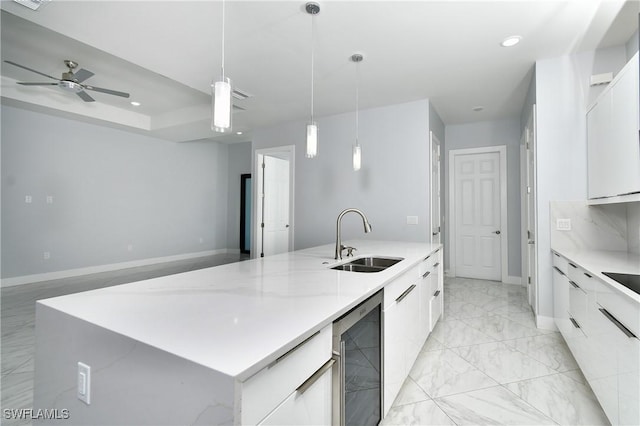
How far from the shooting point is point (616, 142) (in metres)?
2.14

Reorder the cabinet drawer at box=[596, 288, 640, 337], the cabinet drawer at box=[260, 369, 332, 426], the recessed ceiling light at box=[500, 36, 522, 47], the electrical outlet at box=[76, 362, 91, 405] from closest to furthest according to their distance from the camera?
the cabinet drawer at box=[260, 369, 332, 426], the electrical outlet at box=[76, 362, 91, 405], the cabinet drawer at box=[596, 288, 640, 337], the recessed ceiling light at box=[500, 36, 522, 47]

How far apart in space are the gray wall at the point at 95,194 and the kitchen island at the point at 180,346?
5027 millimetres

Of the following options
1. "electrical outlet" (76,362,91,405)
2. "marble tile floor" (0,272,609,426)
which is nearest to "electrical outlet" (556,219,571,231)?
"marble tile floor" (0,272,609,426)

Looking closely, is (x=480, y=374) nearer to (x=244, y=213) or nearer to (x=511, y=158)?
(x=511, y=158)

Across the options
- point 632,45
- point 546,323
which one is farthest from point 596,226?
point 632,45

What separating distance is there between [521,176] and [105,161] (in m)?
7.14

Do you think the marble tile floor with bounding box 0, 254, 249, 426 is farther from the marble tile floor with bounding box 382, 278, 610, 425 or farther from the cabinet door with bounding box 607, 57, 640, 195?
the cabinet door with bounding box 607, 57, 640, 195

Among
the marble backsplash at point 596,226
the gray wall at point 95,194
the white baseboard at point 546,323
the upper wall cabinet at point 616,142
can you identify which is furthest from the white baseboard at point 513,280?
the gray wall at point 95,194

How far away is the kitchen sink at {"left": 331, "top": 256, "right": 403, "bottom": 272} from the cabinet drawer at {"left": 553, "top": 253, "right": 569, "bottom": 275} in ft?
4.61

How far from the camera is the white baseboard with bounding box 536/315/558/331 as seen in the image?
292 cm

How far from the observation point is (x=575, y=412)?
1.76 meters

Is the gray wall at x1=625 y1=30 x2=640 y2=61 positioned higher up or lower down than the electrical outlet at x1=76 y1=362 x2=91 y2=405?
higher up

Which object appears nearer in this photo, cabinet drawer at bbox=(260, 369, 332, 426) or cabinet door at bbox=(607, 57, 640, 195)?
cabinet drawer at bbox=(260, 369, 332, 426)

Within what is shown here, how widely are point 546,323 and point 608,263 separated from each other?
48.9 inches
